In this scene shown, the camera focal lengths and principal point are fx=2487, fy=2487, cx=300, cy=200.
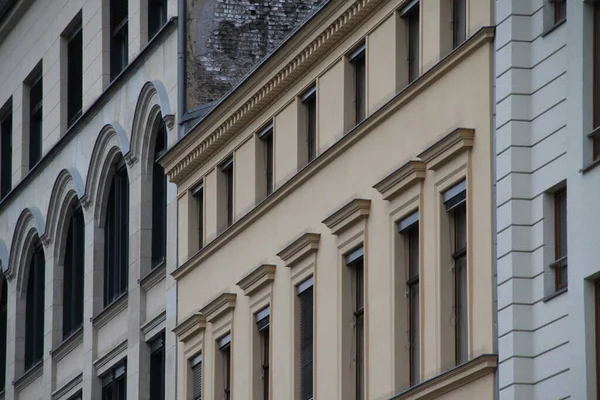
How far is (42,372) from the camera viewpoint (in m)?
61.4

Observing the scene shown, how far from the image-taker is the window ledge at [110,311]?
54.6 m

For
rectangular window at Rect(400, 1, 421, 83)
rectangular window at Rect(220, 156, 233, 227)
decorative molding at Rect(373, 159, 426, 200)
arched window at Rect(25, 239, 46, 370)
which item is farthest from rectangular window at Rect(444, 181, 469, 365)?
arched window at Rect(25, 239, 46, 370)

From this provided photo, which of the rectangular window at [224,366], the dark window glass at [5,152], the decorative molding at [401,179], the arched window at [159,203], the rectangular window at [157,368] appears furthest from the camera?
the dark window glass at [5,152]

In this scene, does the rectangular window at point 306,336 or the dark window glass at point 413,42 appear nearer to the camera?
the dark window glass at point 413,42

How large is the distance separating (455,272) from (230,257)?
1051 centimetres

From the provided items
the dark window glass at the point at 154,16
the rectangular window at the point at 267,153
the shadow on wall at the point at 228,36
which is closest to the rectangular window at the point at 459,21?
the rectangular window at the point at 267,153

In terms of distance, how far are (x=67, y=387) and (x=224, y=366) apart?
13.5 metres

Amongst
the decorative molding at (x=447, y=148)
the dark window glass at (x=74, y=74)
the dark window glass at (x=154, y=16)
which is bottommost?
the decorative molding at (x=447, y=148)

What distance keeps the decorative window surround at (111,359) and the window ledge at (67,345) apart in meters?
1.94

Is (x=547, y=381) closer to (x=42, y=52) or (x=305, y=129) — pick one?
(x=305, y=129)

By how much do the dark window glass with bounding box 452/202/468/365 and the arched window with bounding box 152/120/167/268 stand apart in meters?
16.7

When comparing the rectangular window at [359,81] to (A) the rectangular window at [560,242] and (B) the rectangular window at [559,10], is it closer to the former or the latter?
(B) the rectangular window at [559,10]

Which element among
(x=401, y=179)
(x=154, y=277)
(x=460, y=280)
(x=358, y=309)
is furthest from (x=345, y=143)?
(x=154, y=277)

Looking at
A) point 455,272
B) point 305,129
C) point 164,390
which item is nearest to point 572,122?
point 455,272
